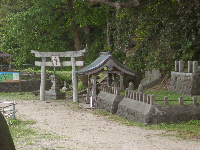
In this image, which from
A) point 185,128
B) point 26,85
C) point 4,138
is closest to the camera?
point 4,138

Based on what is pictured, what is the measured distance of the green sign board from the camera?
3062 cm

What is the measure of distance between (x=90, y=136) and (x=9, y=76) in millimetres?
19716

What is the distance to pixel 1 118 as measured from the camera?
18.1 feet

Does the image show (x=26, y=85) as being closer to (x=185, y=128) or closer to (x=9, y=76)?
(x=9, y=76)

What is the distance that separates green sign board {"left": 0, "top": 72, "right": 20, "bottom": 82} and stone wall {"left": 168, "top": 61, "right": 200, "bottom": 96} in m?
14.2

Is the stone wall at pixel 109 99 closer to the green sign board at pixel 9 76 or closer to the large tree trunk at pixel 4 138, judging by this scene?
the green sign board at pixel 9 76

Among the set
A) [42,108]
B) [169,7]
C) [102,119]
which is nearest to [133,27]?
[169,7]

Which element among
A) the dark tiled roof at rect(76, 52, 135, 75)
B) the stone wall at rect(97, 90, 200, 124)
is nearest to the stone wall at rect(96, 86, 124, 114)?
the dark tiled roof at rect(76, 52, 135, 75)

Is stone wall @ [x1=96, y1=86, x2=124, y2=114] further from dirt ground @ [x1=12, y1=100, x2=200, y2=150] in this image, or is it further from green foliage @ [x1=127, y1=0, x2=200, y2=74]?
green foliage @ [x1=127, y1=0, x2=200, y2=74]

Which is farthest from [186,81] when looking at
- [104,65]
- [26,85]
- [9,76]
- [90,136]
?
[26,85]

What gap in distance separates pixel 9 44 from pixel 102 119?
16.2 metres

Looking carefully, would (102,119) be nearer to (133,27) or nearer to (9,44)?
(133,27)

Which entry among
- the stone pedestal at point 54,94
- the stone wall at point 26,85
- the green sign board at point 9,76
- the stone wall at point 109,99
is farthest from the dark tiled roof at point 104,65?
the stone wall at point 26,85

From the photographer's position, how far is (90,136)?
12.7m
